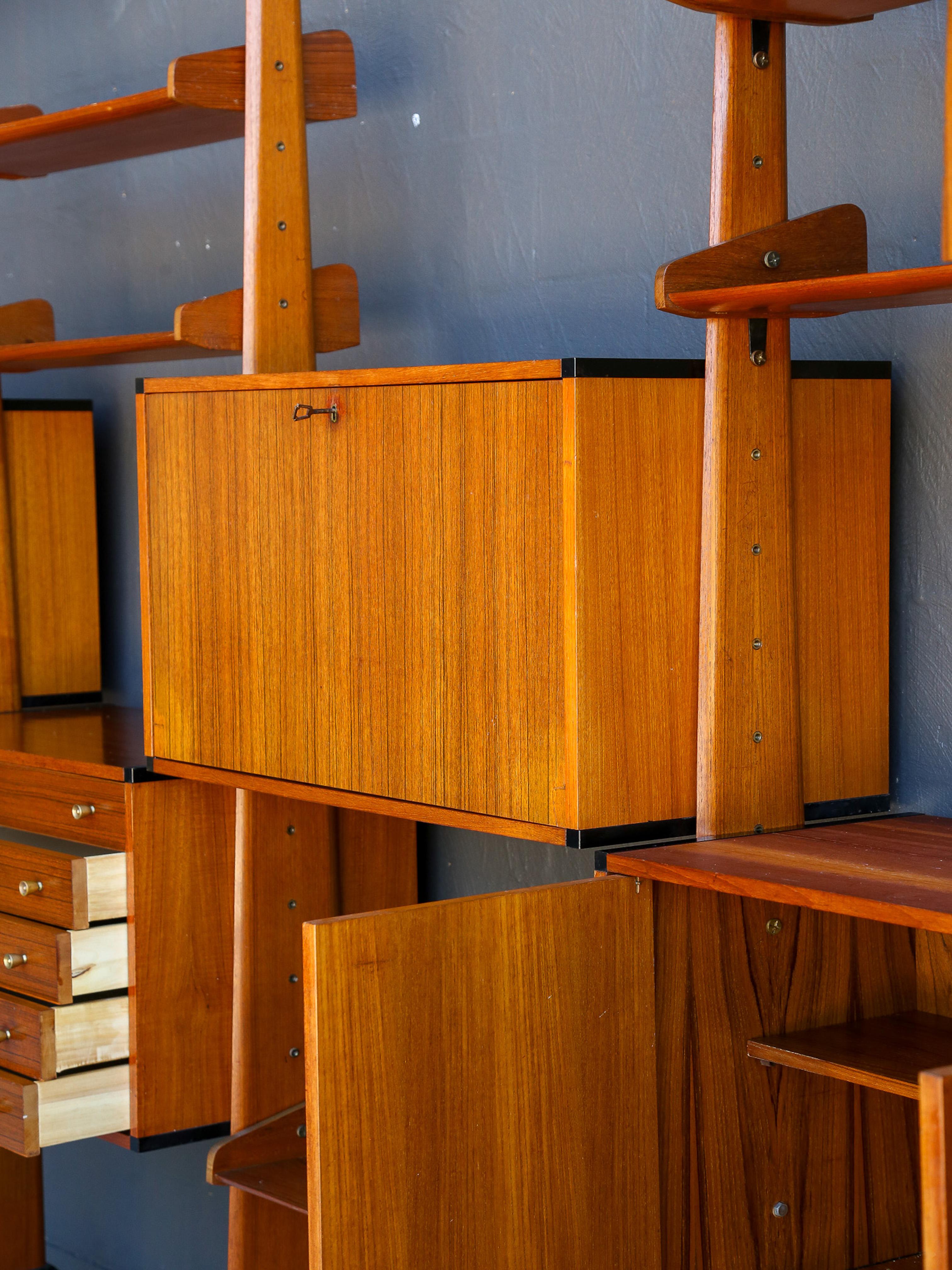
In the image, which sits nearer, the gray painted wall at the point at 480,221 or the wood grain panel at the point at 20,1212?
the gray painted wall at the point at 480,221

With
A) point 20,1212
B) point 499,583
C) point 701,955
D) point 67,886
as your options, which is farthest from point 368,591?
point 20,1212

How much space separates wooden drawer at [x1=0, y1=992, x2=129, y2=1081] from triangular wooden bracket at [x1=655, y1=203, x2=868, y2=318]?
1233 mm

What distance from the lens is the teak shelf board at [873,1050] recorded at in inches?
61.4

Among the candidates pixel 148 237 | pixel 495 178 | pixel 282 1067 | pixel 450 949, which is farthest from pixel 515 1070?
pixel 148 237

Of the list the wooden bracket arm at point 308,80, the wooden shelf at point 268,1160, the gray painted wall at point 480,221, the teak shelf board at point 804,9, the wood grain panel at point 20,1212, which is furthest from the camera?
the wood grain panel at point 20,1212

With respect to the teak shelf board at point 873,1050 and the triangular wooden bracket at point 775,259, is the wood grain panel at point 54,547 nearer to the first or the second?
the triangular wooden bracket at point 775,259

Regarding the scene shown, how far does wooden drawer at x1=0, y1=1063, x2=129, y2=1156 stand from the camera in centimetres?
220

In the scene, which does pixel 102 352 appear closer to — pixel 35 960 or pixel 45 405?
pixel 45 405

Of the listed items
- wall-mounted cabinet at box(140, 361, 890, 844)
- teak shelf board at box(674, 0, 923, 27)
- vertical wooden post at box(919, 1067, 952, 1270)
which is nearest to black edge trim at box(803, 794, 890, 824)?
wall-mounted cabinet at box(140, 361, 890, 844)

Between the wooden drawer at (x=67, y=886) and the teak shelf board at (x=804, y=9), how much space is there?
4.36 ft

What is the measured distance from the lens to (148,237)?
3.12m

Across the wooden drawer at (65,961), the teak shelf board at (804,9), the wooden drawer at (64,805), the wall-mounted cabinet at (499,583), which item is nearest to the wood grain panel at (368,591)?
the wall-mounted cabinet at (499,583)

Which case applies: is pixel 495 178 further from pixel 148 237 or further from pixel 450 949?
pixel 450 949

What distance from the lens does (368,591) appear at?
191 centimetres
